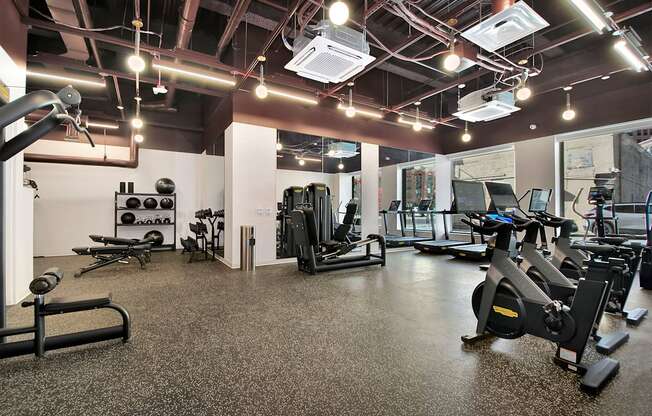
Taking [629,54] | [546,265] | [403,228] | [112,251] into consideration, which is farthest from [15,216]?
[403,228]

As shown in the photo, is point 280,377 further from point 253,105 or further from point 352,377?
point 253,105

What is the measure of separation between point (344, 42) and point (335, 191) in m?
4.17

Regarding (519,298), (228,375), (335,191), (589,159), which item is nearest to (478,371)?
(519,298)

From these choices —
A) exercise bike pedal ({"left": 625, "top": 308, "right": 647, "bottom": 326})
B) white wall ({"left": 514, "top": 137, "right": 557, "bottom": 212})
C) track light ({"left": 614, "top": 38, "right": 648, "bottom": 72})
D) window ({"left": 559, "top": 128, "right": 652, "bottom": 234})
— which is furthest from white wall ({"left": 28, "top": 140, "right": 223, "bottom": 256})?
window ({"left": 559, "top": 128, "right": 652, "bottom": 234})

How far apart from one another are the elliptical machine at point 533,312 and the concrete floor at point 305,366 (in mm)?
107

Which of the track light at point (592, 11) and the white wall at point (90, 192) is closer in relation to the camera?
the track light at point (592, 11)

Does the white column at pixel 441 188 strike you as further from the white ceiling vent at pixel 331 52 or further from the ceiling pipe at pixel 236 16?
the ceiling pipe at pixel 236 16

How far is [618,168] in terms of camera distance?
6516 millimetres

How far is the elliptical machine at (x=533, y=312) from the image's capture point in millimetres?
2061

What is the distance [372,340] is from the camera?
8.68ft

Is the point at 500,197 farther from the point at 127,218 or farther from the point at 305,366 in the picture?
the point at 127,218

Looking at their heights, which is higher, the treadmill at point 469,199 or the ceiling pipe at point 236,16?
the ceiling pipe at point 236,16

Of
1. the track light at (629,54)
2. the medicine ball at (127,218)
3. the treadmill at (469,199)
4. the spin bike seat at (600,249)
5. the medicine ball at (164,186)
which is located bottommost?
the spin bike seat at (600,249)

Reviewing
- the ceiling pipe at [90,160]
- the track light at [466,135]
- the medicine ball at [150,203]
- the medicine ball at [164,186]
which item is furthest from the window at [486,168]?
the ceiling pipe at [90,160]
